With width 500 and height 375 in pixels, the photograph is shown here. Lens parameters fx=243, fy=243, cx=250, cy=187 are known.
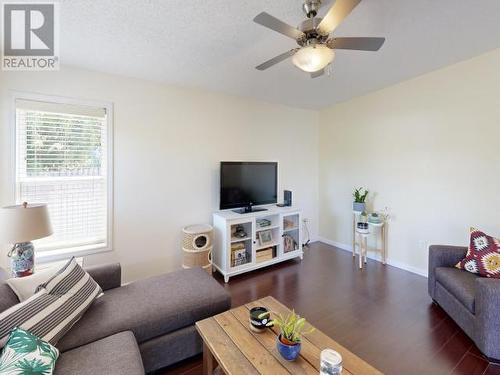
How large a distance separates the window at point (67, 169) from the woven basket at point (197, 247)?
2.82 ft

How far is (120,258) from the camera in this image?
283 cm

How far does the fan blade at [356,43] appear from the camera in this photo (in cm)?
153

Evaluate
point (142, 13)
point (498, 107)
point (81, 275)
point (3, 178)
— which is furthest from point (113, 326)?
→ point (498, 107)

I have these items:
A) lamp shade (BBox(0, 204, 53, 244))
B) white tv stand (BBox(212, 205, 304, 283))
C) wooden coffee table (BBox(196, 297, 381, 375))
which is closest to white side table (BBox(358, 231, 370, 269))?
white tv stand (BBox(212, 205, 304, 283))

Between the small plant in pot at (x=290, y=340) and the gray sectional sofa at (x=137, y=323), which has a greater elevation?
the small plant in pot at (x=290, y=340)

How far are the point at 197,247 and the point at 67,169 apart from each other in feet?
5.36

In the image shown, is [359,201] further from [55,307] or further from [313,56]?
[55,307]

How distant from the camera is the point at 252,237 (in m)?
3.27

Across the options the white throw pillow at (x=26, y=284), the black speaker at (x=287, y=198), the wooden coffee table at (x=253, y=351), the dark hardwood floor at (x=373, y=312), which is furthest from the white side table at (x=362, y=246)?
the white throw pillow at (x=26, y=284)

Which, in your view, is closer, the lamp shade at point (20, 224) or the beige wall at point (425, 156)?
the lamp shade at point (20, 224)

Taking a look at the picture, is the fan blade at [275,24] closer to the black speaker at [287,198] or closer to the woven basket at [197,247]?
the woven basket at [197,247]

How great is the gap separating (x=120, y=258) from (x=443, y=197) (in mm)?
3917

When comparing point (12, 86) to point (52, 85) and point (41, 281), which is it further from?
point (41, 281)

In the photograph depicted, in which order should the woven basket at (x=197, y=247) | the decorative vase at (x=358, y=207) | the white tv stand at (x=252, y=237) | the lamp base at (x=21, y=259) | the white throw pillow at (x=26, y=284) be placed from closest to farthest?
the white throw pillow at (x=26, y=284) → the lamp base at (x=21, y=259) → the woven basket at (x=197, y=247) → the white tv stand at (x=252, y=237) → the decorative vase at (x=358, y=207)
